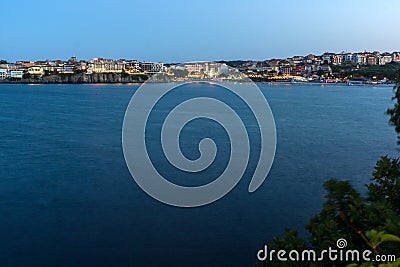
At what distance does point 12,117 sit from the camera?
75.6 ft

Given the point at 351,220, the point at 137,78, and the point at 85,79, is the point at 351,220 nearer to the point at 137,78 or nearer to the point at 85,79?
the point at 137,78

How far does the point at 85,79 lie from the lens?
82.9m

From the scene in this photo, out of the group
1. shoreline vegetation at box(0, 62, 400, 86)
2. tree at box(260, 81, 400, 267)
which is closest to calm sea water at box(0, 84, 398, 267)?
tree at box(260, 81, 400, 267)

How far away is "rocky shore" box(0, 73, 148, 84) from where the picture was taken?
80.4 metres

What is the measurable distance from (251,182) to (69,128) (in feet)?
36.5

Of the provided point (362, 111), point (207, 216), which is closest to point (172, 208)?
point (207, 216)

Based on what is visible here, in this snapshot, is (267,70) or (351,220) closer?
(351,220)

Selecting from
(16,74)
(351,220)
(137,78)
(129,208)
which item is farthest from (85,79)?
(351,220)

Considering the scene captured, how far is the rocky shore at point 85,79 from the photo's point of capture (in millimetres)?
80375

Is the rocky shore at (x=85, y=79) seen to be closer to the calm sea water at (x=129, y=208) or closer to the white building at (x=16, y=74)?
the white building at (x=16, y=74)

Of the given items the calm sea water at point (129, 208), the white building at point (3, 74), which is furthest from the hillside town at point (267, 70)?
the calm sea water at point (129, 208)

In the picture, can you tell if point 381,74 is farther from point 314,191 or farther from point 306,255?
point 306,255

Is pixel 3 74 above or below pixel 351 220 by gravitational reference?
above

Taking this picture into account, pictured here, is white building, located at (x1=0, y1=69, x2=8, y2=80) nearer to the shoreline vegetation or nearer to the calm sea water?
the shoreline vegetation
